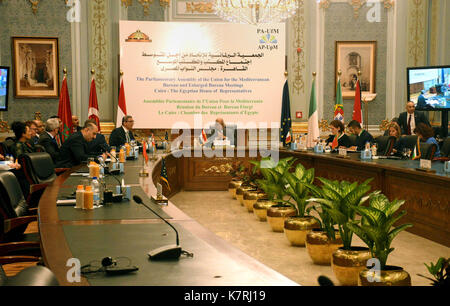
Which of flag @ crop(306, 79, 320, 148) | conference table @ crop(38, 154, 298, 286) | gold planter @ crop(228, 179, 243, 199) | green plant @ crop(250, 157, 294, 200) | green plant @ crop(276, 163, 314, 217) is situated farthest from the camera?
flag @ crop(306, 79, 320, 148)

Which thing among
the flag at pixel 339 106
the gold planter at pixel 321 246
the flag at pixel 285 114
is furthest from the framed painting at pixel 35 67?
the gold planter at pixel 321 246

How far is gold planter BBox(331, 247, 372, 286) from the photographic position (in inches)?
144

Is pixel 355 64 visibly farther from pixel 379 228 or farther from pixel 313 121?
pixel 379 228

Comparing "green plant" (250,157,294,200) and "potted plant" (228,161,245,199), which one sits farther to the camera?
"potted plant" (228,161,245,199)

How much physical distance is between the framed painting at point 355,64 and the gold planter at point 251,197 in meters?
4.82

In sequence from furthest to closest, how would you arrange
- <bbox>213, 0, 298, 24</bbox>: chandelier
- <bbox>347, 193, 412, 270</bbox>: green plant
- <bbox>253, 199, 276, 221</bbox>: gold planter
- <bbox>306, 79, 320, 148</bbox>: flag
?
<bbox>306, 79, 320, 148</bbox>: flag → <bbox>213, 0, 298, 24</bbox>: chandelier → <bbox>253, 199, 276, 221</bbox>: gold planter → <bbox>347, 193, 412, 270</bbox>: green plant

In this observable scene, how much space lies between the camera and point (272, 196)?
252 inches

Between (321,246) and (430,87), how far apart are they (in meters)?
6.25

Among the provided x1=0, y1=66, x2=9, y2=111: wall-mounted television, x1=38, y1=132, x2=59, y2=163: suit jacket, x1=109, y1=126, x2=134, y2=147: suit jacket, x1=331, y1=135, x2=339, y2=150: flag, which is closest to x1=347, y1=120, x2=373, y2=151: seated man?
x1=331, y1=135, x2=339, y2=150: flag

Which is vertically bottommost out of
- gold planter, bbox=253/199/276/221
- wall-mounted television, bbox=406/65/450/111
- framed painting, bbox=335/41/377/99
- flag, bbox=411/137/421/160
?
gold planter, bbox=253/199/276/221

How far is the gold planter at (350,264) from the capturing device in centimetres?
365

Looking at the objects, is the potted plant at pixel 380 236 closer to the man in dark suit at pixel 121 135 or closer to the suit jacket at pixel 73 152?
the suit jacket at pixel 73 152

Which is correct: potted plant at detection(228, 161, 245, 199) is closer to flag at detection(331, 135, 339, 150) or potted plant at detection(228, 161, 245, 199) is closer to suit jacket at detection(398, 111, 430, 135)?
flag at detection(331, 135, 339, 150)
